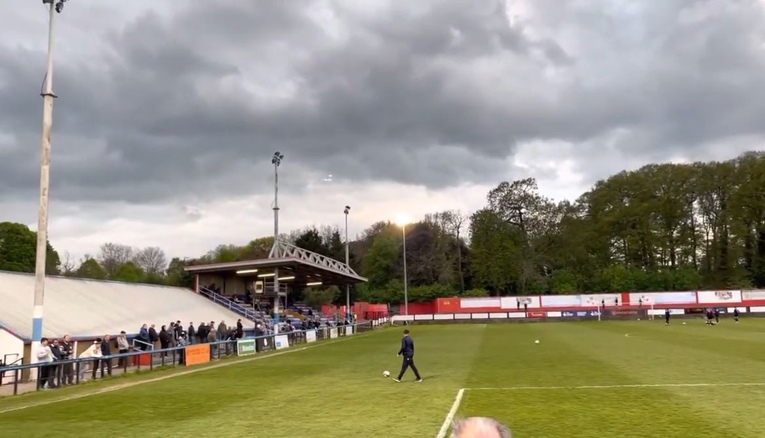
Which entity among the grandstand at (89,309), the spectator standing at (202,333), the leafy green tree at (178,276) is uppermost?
the leafy green tree at (178,276)

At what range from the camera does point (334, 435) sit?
11.1 meters

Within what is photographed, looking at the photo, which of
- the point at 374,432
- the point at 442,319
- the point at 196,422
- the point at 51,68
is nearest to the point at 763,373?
the point at 374,432

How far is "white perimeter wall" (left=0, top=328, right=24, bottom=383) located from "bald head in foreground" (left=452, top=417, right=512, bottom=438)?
2662 cm

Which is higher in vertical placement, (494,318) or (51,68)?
(51,68)

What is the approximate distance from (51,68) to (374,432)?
18.4 m

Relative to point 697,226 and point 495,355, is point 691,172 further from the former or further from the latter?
point 495,355

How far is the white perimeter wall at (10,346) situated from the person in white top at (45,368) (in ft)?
14.3

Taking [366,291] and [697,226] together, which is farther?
[366,291]

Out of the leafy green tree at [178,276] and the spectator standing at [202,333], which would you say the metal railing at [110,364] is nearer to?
the spectator standing at [202,333]

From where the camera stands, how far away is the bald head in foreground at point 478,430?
2320mm

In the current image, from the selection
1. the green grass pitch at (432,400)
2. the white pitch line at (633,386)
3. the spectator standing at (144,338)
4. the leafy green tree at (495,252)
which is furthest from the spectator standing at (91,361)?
the leafy green tree at (495,252)

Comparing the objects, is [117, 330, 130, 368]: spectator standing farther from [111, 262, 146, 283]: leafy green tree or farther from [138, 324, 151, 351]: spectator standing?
[111, 262, 146, 283]: leafy green tree

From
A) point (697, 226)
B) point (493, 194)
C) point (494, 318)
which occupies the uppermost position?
point (493, 194)

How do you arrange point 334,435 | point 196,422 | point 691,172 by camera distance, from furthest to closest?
point 691,172, point 196,422, point 334,435
